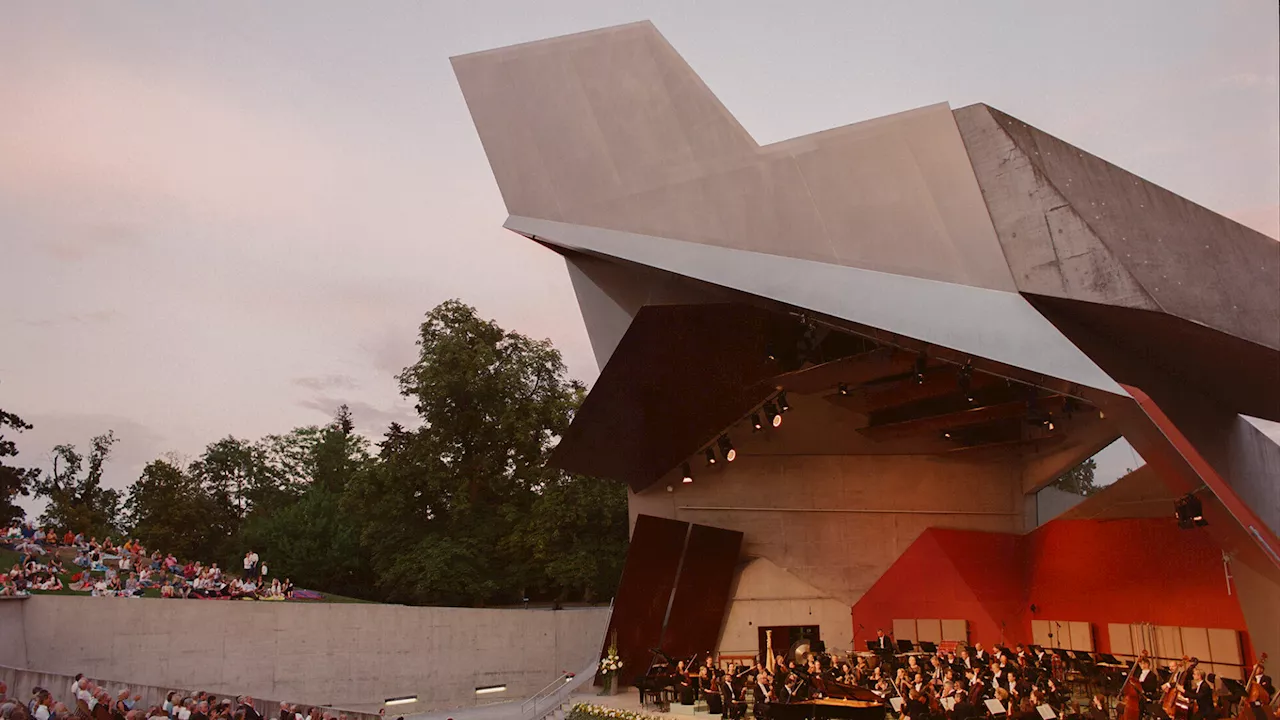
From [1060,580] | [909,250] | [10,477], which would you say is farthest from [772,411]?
[10,477]

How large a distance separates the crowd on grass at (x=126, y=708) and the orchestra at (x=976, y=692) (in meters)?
6.36

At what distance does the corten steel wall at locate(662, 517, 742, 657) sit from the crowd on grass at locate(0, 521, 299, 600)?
10.0m

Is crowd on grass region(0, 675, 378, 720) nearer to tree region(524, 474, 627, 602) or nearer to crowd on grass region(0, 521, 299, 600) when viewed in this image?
crowd on grass region(0, 521, 299, 600)

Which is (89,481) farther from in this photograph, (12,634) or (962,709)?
(962,709)

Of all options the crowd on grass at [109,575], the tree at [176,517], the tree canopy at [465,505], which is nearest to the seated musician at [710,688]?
the crowd on grass at [109,575]

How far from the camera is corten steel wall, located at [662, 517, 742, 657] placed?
2080cm

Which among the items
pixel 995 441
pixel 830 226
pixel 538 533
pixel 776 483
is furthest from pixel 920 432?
pixel 538 533

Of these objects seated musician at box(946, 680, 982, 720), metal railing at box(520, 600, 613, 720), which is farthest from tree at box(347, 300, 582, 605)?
seated musician at box(946, 680, 982, 720)

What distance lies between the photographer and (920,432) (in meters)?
20.5

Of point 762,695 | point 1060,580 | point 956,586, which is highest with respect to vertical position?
point 1060,580

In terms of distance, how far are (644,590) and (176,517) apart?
26.6 meters

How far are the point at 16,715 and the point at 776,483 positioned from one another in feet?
54.5

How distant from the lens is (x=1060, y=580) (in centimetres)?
1928

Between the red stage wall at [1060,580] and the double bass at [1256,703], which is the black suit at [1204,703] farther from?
the red stage wall at [1060,580]
